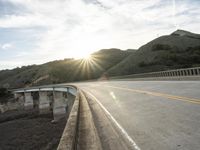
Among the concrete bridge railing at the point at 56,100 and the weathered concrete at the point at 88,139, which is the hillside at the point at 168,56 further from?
the weathered concrete at the point at 88,139

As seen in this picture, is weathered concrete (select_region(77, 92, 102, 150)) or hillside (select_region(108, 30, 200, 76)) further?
hillside (select_region(108, 30, 200, 76))

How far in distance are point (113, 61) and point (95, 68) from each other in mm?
25739

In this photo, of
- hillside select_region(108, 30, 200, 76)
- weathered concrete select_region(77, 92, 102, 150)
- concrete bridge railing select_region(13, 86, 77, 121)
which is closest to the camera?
weathered concrete select_region(77, 92, 102, 150)

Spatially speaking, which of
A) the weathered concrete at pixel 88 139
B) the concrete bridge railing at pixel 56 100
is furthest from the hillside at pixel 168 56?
the weathered concrete at pixel 88 139

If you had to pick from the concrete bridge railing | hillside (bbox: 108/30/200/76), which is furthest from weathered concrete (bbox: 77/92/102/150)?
hillside (bbox: 108/30/200/76)

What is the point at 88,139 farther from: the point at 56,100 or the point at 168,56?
the point at 168,56

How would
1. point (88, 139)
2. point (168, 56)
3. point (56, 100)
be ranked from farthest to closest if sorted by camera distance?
point (168, 56) < point (56, 100) < point (88, 139)

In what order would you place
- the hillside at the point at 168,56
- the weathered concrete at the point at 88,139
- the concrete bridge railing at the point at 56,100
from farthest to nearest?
the hillside at the point at 168,56, the concrete bridge railing at the point at 56,100, the weathered concrete at the point at 88,139

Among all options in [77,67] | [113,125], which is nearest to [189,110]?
[113,125]

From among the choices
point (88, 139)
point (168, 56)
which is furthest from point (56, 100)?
point (168, 56)

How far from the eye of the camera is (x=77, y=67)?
7328 inches

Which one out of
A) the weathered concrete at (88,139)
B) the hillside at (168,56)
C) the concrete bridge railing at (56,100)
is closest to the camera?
the weathered concrete at (88,139)

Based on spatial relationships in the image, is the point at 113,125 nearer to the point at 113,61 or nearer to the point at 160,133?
the point at 160,133

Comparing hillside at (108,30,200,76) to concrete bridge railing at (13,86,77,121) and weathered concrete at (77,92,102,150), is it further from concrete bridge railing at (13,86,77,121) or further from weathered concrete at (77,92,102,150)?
weathered concrete at (77,92,102,150)
